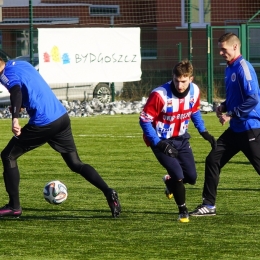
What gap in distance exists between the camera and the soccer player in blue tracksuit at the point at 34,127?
30.4 feet

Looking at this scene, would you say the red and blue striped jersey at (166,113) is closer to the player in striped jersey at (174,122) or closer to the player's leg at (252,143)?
the player in striped jersey at (174,122)

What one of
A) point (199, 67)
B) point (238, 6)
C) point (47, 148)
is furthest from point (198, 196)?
point (238, 6)

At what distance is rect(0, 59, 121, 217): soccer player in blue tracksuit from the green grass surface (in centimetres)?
30

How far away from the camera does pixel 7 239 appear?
8.41 meters

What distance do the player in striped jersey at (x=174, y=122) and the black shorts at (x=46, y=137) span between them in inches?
34.2

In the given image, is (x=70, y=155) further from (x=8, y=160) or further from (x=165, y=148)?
(x=165, y=148)

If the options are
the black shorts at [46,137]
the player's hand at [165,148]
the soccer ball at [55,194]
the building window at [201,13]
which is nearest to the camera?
the player's hand at [165,148]

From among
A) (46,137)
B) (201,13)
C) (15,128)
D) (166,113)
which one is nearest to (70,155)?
(46,137)

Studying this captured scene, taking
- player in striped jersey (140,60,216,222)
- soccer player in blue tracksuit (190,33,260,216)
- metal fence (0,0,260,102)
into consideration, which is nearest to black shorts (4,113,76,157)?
player in striped jersey (140,60,216,222)

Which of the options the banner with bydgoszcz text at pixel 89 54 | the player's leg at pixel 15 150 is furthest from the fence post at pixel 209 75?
the player's leg at pixel 15 150

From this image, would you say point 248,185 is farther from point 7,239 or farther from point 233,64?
point 7,239

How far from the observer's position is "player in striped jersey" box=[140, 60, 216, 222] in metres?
9.02

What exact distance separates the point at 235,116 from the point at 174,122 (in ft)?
2.01

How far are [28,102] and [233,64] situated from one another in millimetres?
2084
